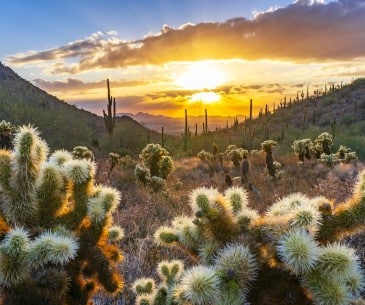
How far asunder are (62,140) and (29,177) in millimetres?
37473

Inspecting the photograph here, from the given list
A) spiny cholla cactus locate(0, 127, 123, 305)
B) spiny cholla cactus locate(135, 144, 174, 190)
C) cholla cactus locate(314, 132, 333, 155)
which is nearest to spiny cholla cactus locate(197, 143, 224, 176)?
cholla cactus locate(314, 132, 333, 155)

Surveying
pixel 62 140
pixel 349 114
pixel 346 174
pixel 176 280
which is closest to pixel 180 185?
pixel 346 174

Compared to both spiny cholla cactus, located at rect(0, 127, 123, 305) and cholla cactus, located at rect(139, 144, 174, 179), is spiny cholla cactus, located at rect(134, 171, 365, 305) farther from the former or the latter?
cholla cactus, located at rect(139, 144, 174, 179)

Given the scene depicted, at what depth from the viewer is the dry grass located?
583cm

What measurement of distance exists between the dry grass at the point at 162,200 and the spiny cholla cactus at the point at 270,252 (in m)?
2.00

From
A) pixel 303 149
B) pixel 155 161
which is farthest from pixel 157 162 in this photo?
pixel 303 149

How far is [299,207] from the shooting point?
2.86 meters

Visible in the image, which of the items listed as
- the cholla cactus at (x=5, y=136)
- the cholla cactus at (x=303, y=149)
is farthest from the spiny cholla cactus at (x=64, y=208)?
the cholla cactus at (x=303, y=149)

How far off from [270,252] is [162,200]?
8871 millimetres

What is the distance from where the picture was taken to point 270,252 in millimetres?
2850

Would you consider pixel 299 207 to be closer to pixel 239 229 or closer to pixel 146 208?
pixel 239 229

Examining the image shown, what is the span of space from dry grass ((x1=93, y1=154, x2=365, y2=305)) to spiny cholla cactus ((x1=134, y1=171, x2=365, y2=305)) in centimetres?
200

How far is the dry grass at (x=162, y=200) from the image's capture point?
583 centimetres

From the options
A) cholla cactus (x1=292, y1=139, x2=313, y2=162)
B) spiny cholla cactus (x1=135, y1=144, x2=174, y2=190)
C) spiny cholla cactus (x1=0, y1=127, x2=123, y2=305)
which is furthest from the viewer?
cholla cactus (x1=292, y1=139, x2=313, y2=162)
